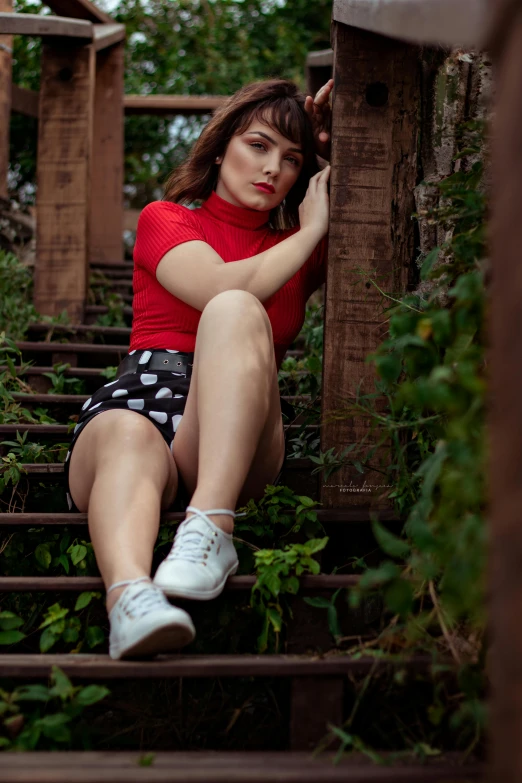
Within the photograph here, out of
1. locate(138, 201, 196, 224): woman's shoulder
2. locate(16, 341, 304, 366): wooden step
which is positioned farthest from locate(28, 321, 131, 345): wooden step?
→ locate(138, 201, 196, 224): woman's shoulder

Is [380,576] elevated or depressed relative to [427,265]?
depressed

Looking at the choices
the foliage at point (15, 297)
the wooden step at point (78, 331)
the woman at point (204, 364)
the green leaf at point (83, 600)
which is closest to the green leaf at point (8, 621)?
the green leaf at point (83, 600)

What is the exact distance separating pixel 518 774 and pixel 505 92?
2.23 feet

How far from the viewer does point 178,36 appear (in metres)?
7.40

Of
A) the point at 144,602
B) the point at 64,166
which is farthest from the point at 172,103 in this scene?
the point at 144,602

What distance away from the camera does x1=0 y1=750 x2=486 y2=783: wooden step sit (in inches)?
49.8

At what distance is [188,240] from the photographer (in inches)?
83.9

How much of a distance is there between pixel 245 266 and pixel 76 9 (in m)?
3.13

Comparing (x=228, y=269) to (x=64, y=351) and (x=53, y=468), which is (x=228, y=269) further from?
(x=64, y=351)

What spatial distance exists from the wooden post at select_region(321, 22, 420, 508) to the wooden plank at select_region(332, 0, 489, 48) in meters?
0.19

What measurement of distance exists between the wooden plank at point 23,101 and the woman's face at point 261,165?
9.51 feet

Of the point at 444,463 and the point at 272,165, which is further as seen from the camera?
the point at 272,165

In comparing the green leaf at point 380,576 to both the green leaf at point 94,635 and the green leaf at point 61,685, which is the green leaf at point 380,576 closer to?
the green leaf at point 61,685

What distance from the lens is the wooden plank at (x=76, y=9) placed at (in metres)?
4.38
